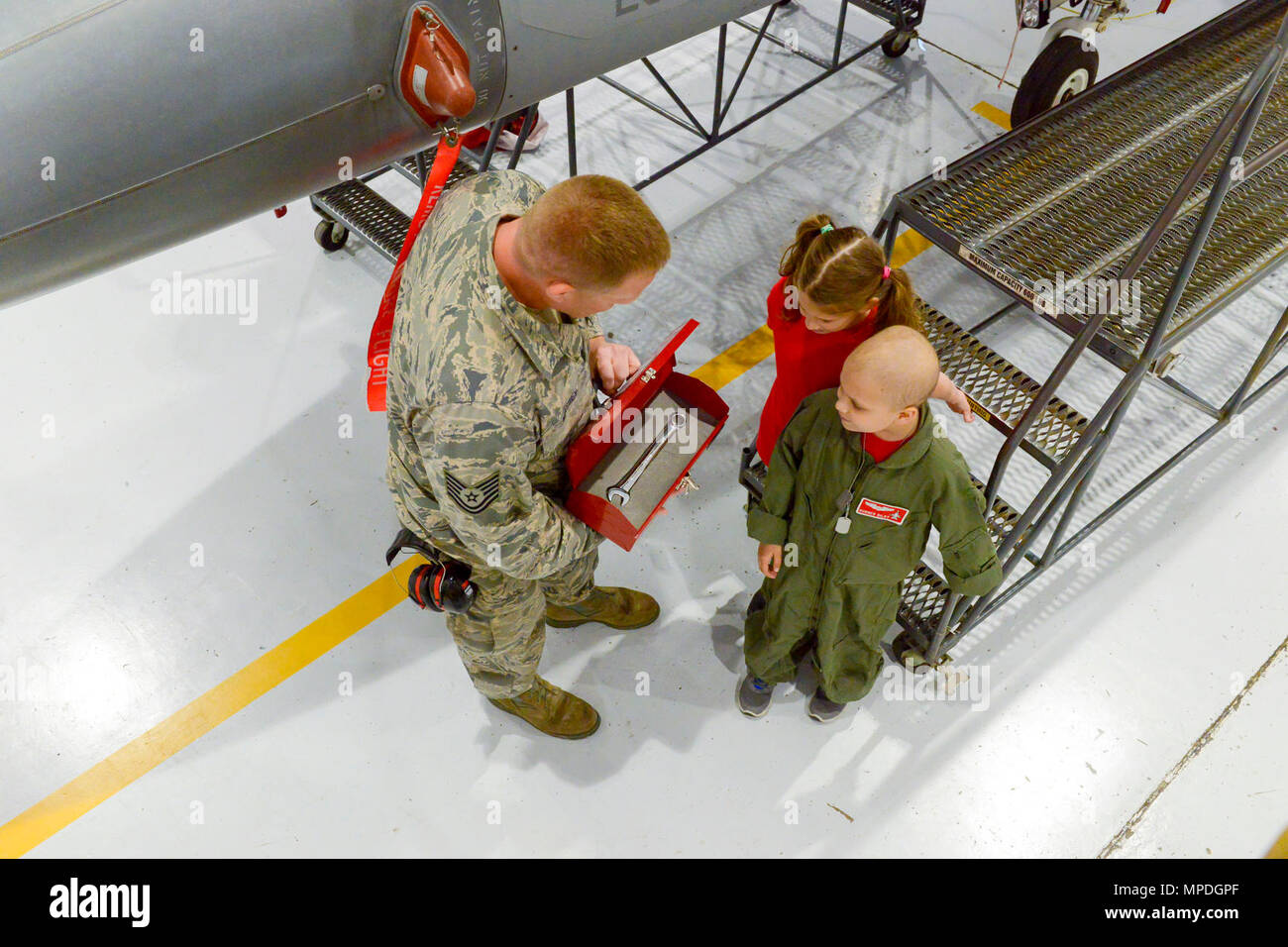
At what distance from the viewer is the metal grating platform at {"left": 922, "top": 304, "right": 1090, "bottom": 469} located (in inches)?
129

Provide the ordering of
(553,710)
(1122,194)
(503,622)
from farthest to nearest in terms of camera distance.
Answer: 1. (553,710)
2. (1122,194)
3. (503,622)

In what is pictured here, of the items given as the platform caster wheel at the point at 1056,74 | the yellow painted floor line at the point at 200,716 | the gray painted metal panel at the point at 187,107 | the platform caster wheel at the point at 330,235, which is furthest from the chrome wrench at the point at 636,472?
the platform caster wheel at the point at 1056,74

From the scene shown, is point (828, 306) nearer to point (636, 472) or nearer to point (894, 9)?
point (636, 472)

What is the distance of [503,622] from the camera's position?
328 centimetres

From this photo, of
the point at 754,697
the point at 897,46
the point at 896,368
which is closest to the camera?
the point at 896,368

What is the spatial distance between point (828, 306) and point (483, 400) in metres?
1.14

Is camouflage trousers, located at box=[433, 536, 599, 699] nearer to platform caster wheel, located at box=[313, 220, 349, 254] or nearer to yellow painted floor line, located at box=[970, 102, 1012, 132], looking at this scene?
platform caster wheel, located at box=[313, 220, 349, 254]

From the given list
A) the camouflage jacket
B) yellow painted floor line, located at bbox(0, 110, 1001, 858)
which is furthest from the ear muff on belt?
yellow painted floor line, located at bbox(0, 110, 1001, 858)

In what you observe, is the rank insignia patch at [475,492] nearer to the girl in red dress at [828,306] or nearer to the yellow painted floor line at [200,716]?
the girl in red dress at [828,306]

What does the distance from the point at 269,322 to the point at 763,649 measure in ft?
10.9

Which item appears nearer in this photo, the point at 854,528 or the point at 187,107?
the point at 187,107

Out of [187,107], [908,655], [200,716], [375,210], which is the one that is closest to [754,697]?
[908,655]

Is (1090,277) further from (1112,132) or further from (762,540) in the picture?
(762,540)

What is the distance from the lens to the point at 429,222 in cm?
277
